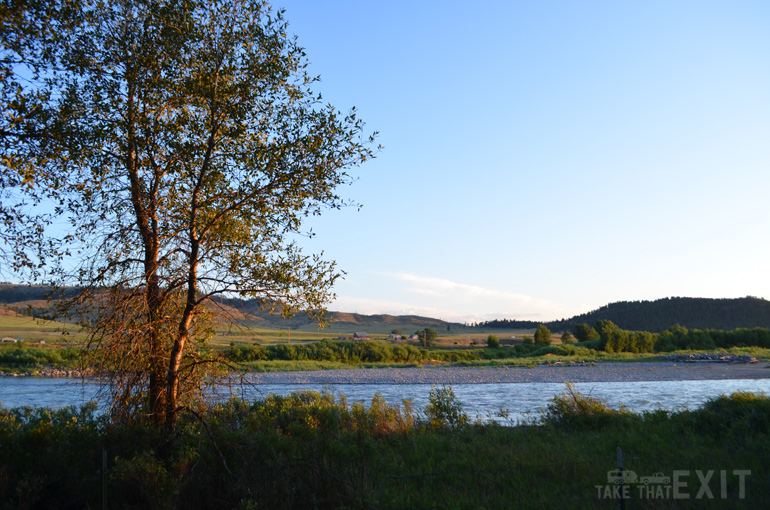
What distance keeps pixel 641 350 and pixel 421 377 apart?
32797 mm

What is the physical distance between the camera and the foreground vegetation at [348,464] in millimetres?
6676

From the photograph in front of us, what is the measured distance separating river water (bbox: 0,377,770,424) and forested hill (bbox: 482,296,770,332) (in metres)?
60.1

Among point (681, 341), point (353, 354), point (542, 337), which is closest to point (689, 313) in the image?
point (681, 341)

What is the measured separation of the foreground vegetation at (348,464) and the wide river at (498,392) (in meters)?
5.36

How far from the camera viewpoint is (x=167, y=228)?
8.02 metres

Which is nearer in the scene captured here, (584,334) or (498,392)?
(498,392)

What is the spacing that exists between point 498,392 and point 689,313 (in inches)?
3009

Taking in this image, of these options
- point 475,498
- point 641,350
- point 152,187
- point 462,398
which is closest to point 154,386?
point 152,187

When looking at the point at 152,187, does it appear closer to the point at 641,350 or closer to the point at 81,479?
the point at 81,479

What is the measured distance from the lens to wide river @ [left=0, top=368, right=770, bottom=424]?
59.0 feet

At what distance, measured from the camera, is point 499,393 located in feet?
75.5

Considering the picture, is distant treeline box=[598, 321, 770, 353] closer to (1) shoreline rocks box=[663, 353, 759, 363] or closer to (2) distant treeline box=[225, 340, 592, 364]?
(2) distant treeline box=[225, 340, 592, 364]

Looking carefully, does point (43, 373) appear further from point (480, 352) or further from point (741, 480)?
point (480, 352)

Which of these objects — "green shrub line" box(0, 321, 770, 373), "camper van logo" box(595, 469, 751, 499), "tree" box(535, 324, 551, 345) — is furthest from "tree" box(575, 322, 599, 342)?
"camper van logo" box(595, 469, 751, 499)
